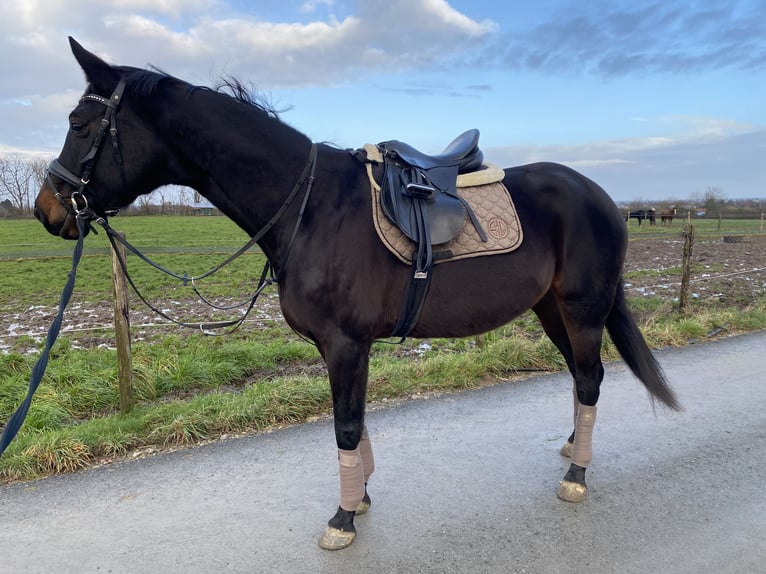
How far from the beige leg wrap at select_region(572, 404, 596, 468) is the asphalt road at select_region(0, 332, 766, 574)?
0.21 meters

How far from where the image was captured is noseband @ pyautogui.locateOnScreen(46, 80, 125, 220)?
2.49 metres

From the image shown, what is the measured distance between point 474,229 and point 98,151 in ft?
6.61

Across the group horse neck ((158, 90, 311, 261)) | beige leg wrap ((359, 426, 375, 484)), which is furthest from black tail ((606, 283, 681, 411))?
horse neck ((158, 90, 311, 261))

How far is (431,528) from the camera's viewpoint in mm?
2812

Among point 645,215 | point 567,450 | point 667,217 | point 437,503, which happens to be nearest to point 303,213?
point 437,503

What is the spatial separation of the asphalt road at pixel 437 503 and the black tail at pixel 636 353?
437 millimetres

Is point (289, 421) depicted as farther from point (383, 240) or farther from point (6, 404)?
point (6, 404)

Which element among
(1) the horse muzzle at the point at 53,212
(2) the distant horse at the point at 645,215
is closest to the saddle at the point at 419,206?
(1) the horse muzzle at the point at 53,212

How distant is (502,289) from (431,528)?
4.60 ft

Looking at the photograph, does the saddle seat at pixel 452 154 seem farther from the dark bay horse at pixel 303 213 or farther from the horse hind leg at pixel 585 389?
the horse hind leg at pixel 585 389

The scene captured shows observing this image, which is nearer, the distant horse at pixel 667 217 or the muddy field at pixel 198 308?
the muddy field at pixel 198 308

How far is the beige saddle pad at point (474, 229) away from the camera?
110 inches

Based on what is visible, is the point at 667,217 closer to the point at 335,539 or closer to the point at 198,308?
the point at 198,308

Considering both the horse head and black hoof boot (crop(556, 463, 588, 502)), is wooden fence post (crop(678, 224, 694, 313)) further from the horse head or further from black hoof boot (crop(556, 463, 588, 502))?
the horse head
